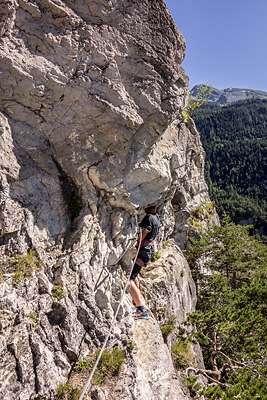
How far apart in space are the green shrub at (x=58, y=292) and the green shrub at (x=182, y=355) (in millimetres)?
4511

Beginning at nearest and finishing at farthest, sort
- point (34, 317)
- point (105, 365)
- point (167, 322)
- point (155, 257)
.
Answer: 1. point (34, 317)
2. point (105, 365)
3. point (167, 322)
4. point (155, 257)

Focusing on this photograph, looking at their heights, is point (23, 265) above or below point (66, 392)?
above

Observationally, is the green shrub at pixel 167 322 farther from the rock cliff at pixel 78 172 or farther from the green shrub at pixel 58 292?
the green shrub at pixel 58 292

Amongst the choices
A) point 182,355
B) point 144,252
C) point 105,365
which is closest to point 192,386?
point 182,355

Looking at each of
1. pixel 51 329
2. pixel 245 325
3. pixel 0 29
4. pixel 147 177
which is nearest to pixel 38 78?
pixel 0 29

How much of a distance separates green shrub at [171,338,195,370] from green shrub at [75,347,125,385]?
2.99 meters

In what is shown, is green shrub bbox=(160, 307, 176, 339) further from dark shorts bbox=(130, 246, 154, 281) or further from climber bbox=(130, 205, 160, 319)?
dark shorts bbox=(130, 246, 154, 281)

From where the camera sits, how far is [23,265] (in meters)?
4.41

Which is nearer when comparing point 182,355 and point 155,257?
point 182,355

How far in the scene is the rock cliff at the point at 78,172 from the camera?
432 centimetres

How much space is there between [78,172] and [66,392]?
439cm

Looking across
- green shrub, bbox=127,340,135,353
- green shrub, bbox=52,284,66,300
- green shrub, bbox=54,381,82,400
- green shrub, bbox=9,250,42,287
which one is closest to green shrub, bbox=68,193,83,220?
green shrub, bbox=9,250,42,287

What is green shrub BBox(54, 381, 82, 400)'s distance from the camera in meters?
3.87

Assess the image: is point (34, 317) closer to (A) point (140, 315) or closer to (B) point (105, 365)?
(B) point (105, 365)
